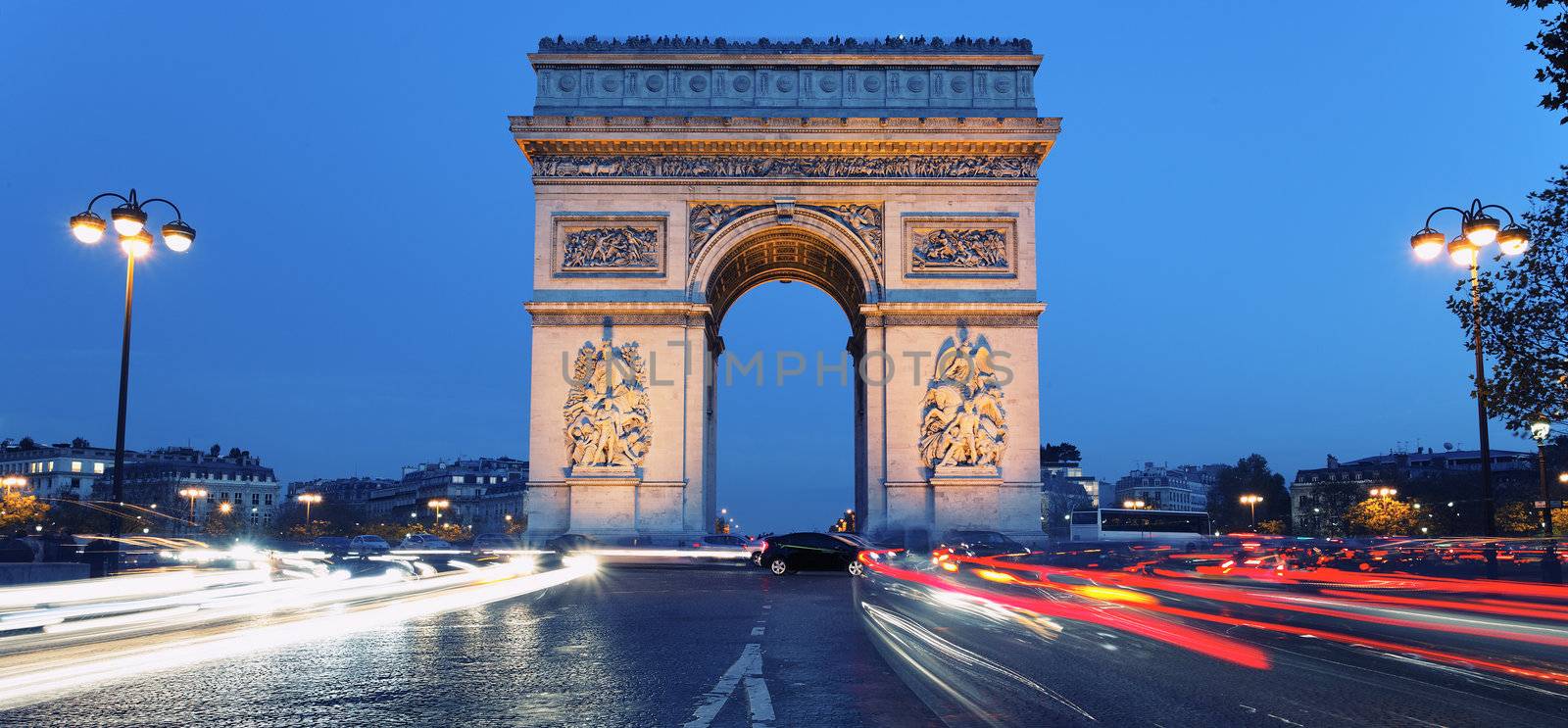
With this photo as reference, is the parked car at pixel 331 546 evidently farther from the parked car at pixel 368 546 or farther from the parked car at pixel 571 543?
the parked car at pixel 571 543

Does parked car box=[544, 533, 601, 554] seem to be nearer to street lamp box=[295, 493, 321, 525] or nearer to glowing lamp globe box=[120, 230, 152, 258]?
glowing lamp globe box=[120, 230, 152, 258]

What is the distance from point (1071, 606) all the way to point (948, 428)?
21.3 meters

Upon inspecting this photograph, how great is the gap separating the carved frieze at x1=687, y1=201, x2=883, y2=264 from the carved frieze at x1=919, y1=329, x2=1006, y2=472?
3.59 metres

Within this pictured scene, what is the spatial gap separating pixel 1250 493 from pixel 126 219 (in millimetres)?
99699

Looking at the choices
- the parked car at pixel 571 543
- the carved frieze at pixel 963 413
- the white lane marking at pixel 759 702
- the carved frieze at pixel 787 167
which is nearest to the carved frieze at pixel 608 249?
the carved frieze at pixel 787 167

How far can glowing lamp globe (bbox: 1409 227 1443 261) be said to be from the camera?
20.7 meters

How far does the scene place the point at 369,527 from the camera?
362 ft

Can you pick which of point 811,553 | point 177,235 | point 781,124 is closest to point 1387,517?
point 781,124

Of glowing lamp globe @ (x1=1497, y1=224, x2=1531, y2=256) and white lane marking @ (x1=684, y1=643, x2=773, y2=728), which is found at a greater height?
glowing lamp globe @ (x1=1497, y1=224, x2=1531, y2=256)

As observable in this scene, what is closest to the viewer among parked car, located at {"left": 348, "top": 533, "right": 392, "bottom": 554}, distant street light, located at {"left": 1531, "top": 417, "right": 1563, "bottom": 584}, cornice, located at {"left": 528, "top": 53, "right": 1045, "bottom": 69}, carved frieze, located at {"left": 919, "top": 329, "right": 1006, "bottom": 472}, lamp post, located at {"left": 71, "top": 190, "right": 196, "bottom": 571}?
distant street light, located at {"left": 1531, "top": 417, "right": 1563, "bottom": 584}

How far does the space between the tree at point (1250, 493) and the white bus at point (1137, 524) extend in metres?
59.5

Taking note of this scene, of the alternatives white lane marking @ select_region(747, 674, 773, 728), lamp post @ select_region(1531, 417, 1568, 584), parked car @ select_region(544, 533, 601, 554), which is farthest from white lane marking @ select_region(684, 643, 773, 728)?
parked car @ select_region(544, 533, 601, 554)

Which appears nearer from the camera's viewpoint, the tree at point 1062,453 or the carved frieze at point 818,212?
the carved frieze at point 818,212

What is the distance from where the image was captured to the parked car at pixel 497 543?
32.9m
